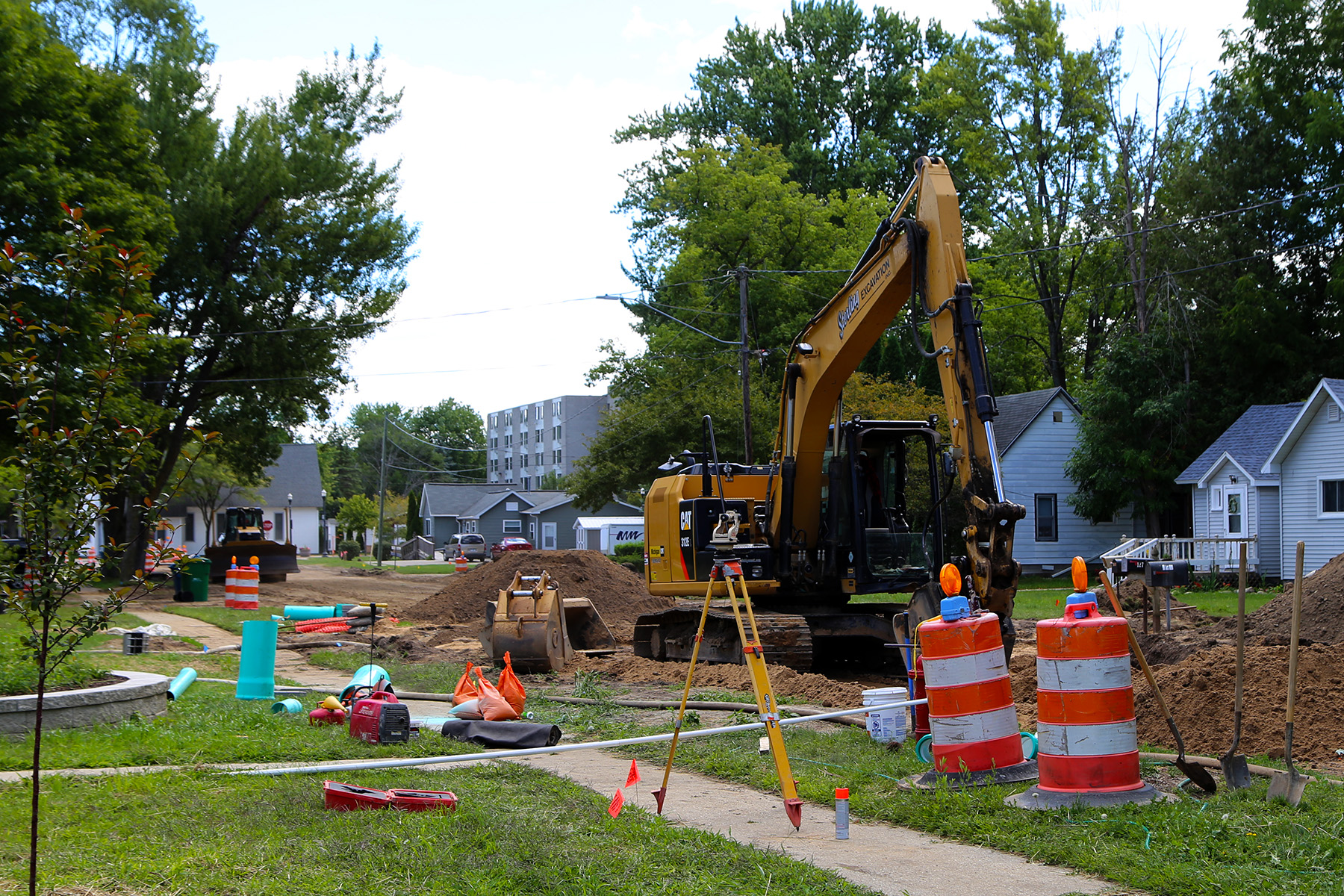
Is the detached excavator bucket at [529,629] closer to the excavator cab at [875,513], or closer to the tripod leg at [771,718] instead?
the excavator cab at [875,513]

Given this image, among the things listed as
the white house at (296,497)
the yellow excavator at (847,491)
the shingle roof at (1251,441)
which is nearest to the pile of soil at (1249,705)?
the yellow excavator at (847,491)

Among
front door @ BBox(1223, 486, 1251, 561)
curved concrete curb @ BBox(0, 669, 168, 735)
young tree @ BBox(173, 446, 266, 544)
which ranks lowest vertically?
curved concrete curb @ BBox(0, 669, 168, 735)

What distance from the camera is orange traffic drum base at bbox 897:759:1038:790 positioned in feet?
24.2

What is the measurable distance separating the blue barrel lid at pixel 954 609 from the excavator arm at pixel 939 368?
4.45 feet

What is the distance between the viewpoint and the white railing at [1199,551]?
30234mm

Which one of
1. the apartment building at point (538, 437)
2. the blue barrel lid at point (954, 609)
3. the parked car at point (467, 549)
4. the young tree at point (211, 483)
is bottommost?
the parked car at point (467, 549)

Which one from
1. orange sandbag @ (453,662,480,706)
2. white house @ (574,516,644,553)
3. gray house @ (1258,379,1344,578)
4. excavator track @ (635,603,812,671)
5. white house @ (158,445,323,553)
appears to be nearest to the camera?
orange sandbag @ (453,662,480,706)

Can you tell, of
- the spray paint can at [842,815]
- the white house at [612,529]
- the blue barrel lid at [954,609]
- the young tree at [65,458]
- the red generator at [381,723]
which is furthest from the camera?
the white house at [612,529]

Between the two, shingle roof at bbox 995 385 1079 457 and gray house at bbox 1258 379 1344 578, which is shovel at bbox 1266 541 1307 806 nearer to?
gray house at bbox 1258 379 1344 578

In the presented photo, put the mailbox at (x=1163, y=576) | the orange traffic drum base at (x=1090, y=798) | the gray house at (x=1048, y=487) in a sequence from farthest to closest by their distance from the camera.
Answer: the gray house at (x=1048, y=487) < the mailbox at (x=1163, y=576) < the orange traffic drum base at (x=1090, y=798)

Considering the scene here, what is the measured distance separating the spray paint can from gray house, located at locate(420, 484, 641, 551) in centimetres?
6262

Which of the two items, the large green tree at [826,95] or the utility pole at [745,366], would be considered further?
the large green tree at [826,95]

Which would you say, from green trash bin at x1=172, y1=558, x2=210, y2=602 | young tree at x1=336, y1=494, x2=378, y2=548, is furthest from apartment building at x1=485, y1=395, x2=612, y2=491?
green trash bin at x1=172, y1=558, x2=210, y2=602

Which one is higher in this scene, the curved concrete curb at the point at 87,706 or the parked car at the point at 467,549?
the curved concrete curb at the point at 87,706
